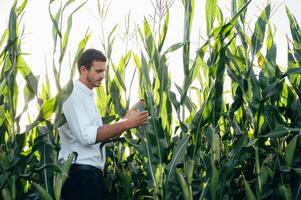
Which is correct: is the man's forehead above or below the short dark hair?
below

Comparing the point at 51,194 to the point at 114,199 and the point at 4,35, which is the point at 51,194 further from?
the point at 4,35

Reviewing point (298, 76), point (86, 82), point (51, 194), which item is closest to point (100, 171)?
point (51, 194)

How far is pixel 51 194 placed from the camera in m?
2.80

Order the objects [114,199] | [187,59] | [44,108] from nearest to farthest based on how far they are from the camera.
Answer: [44,108] < [187,59] < [114,199]

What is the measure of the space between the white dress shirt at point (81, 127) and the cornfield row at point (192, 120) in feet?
0.20

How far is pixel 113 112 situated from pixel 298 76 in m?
1.23

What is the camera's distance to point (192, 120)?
2.86 metres

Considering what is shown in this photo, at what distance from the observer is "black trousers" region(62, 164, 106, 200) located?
2695mm

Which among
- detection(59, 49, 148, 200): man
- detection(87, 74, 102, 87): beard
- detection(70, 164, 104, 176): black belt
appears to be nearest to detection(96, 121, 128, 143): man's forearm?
detection(59, 49, 148, 200): man

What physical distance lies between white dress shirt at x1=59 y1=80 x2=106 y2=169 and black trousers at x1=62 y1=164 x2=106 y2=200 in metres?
Result: 0.04

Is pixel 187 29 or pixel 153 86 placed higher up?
pixel 187 29

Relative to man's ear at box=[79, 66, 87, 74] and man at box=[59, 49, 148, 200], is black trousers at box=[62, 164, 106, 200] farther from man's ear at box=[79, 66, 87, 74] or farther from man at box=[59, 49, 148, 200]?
man's ear at box=[79, 66, 87, 74]

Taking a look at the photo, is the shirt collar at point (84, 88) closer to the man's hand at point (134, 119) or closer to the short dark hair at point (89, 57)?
the short dark hair at point (89, 57)

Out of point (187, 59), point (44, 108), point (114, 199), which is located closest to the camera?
point (44, 108)
